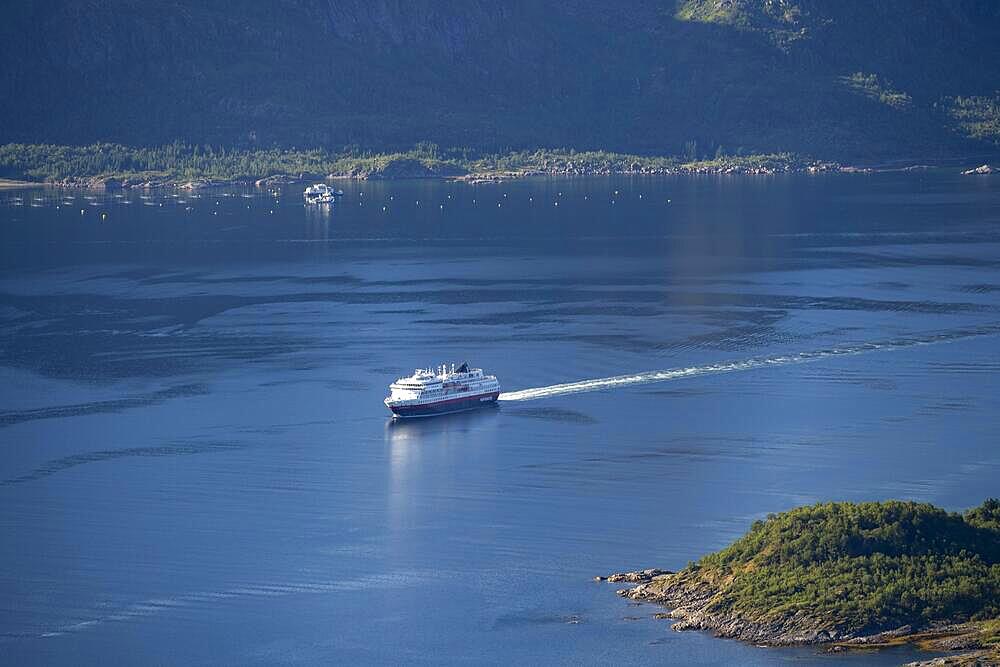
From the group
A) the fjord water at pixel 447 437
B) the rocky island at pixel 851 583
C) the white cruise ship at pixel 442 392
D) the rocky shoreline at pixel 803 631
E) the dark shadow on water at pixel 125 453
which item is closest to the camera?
the rocky shoreline at pixel 803 631

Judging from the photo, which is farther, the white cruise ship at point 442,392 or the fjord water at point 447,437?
the white cruise ship at point 442,392

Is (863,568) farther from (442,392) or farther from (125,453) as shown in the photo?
(442,392)

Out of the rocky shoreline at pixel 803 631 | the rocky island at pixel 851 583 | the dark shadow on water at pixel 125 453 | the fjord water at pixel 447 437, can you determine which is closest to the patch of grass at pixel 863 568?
the rocky island at pixel 851 583

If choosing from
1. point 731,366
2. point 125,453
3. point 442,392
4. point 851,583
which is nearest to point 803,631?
point 851,583

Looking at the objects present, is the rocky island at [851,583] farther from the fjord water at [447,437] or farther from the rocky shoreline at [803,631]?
the fjord water at [447,437]

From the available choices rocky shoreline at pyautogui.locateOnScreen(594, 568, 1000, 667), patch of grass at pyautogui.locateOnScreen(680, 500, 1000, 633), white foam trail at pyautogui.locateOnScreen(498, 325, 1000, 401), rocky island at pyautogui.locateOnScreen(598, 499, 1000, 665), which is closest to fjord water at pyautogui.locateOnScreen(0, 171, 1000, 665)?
white foam trail at pyautogui.locateOnScreen(498, 325, 1000, 401)

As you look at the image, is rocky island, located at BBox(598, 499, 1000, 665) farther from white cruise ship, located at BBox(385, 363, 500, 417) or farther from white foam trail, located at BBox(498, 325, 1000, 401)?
white foam trail, located at BBox(498, 325, 1000, 401)

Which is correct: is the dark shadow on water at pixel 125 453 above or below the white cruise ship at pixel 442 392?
below
